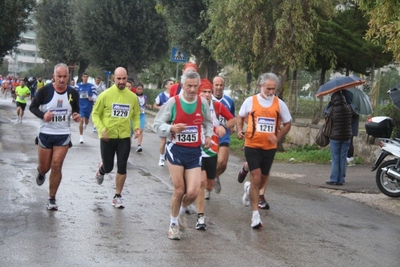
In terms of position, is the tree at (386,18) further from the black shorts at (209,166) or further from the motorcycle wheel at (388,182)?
the black shorts at (209,166)

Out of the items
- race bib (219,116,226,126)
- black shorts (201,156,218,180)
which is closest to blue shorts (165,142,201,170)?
black shorts (201,156,218,180)

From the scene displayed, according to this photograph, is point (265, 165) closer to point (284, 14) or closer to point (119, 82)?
point (119, 82)

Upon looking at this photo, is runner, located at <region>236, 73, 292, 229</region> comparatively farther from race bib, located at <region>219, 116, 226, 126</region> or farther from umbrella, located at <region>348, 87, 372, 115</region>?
umbrella, located at <region>348, 87, 372, 115</region>

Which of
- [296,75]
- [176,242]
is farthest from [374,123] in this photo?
[296,75]

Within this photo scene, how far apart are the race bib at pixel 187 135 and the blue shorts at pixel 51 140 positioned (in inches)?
86.7

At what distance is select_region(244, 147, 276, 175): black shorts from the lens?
978cm

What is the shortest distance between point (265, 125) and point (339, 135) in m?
4.77

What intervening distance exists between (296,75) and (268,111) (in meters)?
16.2

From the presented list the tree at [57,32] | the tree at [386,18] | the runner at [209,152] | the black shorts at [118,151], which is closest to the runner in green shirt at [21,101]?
the tree at [386,18]

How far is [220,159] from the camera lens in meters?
11.3

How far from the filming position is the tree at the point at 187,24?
32125 mm

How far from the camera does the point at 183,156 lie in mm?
8625

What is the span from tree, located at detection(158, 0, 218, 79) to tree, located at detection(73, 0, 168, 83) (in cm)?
1117

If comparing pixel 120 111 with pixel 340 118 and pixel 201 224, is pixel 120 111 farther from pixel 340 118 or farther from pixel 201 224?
pixel 340 118
